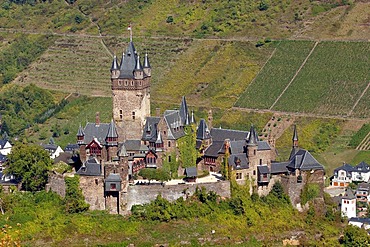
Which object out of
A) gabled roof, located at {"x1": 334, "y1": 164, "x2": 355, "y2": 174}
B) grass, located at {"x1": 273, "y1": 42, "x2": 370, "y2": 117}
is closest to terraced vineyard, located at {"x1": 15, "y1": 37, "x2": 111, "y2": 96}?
grass, located at {"x1": 273, "y1": 42, "x2": 370, "y2": 117}

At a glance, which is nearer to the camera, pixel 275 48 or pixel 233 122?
pixel 233 122

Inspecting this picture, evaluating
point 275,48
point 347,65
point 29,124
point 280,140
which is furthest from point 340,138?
point 29,124

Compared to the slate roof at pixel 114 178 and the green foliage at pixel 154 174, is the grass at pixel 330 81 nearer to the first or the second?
the green foliage at pixel 154 174

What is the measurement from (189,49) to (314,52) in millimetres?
18249

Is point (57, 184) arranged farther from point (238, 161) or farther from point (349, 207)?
point (349, 207)

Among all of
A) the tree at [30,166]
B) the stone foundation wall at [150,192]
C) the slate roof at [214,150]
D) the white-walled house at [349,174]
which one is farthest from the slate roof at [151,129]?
the white-walled house at [349,174]

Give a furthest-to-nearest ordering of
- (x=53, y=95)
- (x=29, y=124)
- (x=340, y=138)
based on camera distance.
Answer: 1. (x=53, y=95)
2. (x=29, y=124)
3. (x=340, y=138)

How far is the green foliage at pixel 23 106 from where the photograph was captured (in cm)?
12244

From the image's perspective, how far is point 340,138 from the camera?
110 meters

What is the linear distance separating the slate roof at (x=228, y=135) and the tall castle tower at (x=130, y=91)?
20.6 ft

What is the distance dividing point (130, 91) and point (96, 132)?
493cm

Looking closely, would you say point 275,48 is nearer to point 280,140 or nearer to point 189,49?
point 189,49

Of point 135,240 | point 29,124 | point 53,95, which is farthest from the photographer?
point 53,95

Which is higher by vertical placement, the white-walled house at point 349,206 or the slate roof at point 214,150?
the slate roof at point 214,150
